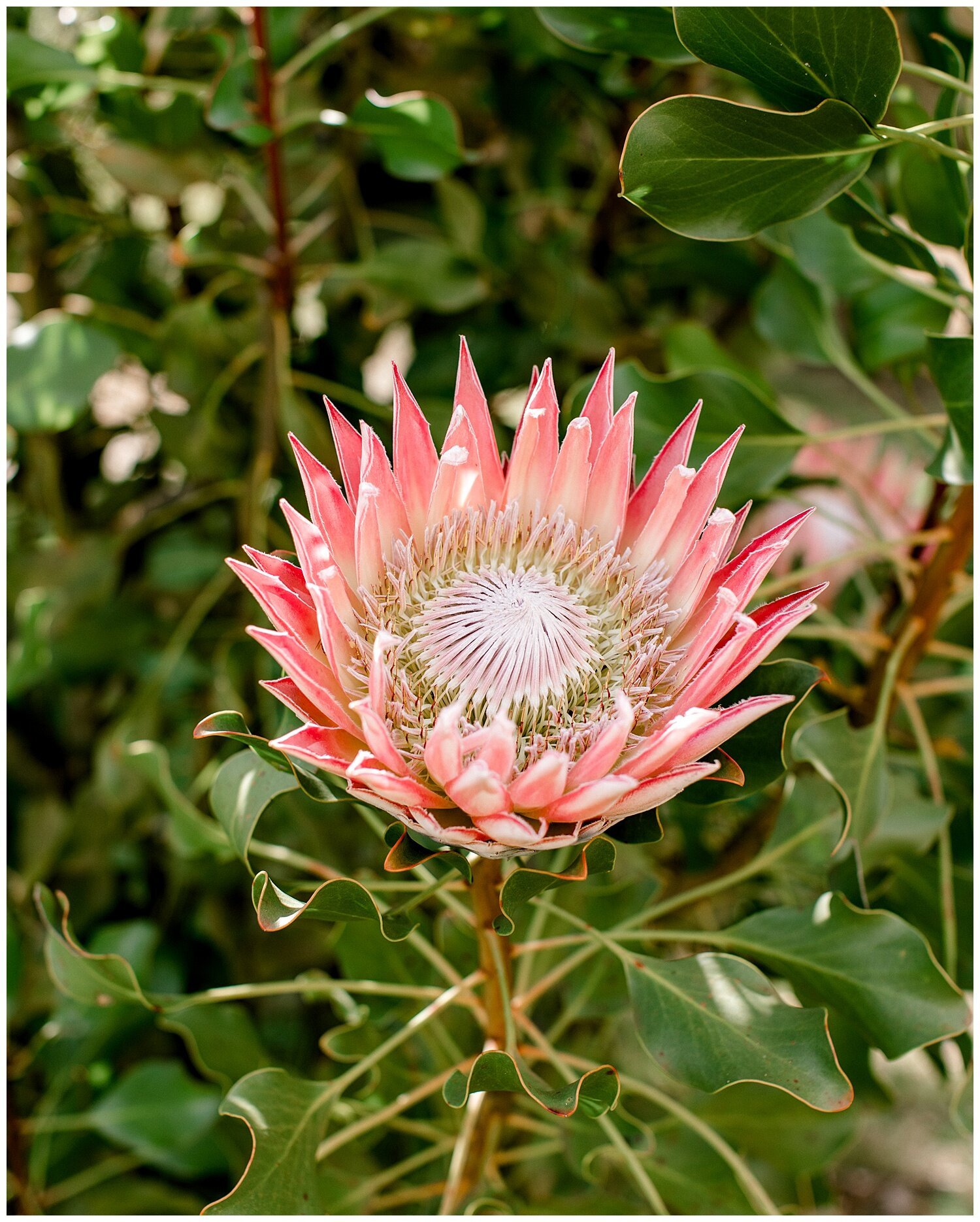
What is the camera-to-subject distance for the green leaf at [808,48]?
775 mm

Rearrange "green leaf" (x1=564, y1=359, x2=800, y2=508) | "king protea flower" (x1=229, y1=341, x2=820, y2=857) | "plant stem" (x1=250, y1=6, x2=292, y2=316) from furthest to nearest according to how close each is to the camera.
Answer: "plant stem" (x1=250, y1=6, x2=292, y2=316)
"green leaf" (x1=564, y1=359, x2=800, y2=508)
"king protea flower" (x1=229, y1=341, x2=820, y2=857)

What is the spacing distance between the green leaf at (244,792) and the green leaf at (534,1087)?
26cm

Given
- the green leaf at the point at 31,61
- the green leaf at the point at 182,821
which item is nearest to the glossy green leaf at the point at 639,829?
the green leaf at the point at 182,821

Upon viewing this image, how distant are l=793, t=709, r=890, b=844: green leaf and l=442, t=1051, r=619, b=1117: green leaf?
0.34 m

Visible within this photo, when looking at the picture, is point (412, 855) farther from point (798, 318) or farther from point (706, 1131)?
point (798, 318)

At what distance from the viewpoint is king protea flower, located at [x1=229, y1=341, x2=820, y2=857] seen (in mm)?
676

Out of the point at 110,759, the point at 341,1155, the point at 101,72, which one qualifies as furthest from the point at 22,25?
the point at 341,1155

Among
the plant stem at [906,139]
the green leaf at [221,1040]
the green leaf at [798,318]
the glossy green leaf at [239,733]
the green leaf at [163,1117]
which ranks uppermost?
the plant stem at [906,139]

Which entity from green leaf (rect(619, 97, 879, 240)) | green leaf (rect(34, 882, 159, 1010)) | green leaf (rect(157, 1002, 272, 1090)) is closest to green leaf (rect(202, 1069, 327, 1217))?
green leaf (rect(34, 882, 159, 1010))

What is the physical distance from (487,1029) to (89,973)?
38cm

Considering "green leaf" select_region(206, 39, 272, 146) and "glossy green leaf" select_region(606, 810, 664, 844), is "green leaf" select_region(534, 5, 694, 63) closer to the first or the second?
"green leaf" select_region(206, 39, 272, 146)

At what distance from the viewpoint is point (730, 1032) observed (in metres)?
0.81

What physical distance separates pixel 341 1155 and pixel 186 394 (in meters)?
1.09

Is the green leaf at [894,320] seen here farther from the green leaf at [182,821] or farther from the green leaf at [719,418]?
the green leaf at [182,821]
